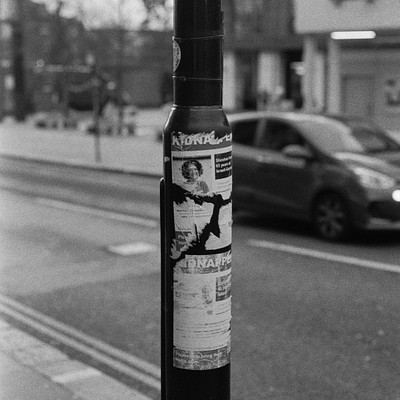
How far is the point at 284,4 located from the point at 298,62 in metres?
3.49

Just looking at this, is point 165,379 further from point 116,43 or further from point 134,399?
point 116,43

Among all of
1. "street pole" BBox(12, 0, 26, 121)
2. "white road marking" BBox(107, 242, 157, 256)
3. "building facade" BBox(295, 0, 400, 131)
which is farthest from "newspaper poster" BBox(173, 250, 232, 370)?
"street pole" BBox(12, 0, 26, 121)

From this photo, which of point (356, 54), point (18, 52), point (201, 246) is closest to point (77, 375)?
point (201, 246)

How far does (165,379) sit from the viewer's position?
409cm

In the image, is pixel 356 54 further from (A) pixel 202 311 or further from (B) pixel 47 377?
(A) pixel 202 311

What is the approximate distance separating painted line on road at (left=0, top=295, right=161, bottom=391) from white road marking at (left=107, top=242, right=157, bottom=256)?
101 inches

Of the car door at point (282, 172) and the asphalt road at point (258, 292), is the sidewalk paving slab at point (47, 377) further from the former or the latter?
the car door at point (282, 172)

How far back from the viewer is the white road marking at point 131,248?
→ 1090 centimetres

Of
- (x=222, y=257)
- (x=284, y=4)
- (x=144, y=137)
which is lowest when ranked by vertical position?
(x=144, y=137)

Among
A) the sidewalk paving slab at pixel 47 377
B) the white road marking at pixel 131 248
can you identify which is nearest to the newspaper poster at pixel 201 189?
the sidewalk paving slab at pixel 47 377

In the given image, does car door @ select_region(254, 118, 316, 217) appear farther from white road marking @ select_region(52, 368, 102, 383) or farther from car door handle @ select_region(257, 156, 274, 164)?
white road marking @ select_region(52, 368, 102, 383)

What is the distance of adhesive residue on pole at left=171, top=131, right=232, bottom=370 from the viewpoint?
368 centimetres

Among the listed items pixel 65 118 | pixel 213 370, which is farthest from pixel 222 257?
pixel 65 118

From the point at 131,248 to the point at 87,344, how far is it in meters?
4.15
